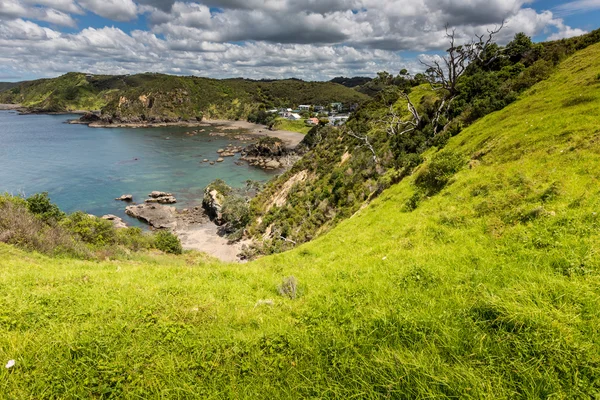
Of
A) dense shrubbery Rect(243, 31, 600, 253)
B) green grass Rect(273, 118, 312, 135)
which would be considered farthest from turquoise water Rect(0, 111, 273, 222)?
green grass Rect(273, 118, 312, 135)

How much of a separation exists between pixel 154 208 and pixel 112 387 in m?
59.1

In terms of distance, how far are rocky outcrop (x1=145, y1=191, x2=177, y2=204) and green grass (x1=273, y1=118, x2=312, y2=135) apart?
97.7m

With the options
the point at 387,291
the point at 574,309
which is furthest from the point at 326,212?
the point at 574,309

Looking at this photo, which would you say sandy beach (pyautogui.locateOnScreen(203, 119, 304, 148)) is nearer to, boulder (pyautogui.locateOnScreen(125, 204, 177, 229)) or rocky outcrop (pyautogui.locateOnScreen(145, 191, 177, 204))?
rocky outcrop (pyautogui.locateOnScreen(145, 191, 177, 204))

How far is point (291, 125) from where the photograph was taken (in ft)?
530

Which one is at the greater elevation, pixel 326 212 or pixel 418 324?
pixel 418 324

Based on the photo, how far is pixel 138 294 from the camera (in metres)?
7.35

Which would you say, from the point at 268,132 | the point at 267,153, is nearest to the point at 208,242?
the point at 267,153

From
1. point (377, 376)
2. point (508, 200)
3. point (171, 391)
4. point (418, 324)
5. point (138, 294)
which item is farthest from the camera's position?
point (508, 200)

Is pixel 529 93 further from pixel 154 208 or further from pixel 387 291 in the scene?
pixel 154 208

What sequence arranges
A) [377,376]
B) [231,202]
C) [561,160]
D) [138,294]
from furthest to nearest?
[231,202] < [561,160] < [138,294] < [377,376]

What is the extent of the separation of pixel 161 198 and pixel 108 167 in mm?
36490

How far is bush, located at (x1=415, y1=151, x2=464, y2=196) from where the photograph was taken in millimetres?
16359

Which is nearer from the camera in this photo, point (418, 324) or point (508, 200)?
point (418, 324)
